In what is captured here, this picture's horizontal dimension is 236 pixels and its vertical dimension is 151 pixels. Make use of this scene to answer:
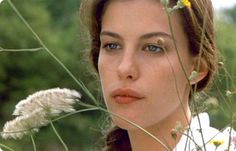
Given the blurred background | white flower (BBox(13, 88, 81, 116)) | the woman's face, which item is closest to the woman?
the woman's face

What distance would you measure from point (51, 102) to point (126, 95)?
223mm

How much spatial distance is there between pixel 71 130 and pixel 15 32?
1.91m

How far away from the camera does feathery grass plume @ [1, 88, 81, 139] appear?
1070 millimetres

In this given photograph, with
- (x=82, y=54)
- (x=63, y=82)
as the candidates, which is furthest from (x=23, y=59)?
(x=82, y=54)

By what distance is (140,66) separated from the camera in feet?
4.25

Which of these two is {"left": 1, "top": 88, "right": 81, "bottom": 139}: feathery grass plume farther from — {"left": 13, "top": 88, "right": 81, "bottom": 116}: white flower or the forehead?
the forehead

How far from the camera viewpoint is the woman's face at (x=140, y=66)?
1.29 m

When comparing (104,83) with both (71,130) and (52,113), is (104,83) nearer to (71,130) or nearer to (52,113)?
(52,113)

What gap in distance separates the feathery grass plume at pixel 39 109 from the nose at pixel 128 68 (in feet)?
0.53

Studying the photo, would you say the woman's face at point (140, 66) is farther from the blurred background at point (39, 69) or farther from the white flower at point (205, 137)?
the blurred background at point (39, 69)

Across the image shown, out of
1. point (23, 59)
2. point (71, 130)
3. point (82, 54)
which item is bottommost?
point (71, 130)

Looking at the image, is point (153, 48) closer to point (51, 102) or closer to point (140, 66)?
point (140, 66)

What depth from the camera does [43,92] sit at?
3.65 feet

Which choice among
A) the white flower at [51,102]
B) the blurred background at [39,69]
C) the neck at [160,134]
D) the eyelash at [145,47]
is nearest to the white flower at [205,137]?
the neck at [160,134]
